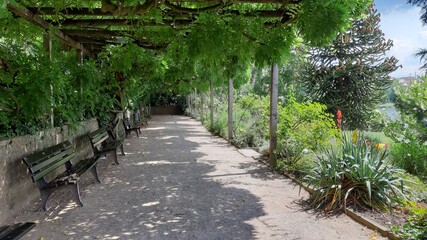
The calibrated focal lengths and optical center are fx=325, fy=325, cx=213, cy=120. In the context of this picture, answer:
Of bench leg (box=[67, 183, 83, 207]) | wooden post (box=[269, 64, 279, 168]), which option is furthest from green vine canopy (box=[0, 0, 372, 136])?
wooden post (box=[269, 64, 279, 168])

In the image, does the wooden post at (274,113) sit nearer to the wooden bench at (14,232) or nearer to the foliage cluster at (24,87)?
the foliage cluster at (24,87)

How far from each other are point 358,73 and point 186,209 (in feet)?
33.8

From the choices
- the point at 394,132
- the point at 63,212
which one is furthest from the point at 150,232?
the point at 394,132

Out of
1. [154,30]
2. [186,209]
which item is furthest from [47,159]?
[154,30]

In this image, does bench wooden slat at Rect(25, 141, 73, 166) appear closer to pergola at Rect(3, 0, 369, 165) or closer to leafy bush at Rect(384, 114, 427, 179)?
pergola at Rect(3, 0, 369, 165)

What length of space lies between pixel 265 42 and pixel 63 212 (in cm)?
404

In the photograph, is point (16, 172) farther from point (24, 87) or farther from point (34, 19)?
point (34, 19)

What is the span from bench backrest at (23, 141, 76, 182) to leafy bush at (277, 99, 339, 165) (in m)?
4.58

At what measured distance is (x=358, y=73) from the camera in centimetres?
1261

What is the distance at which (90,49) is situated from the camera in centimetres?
998

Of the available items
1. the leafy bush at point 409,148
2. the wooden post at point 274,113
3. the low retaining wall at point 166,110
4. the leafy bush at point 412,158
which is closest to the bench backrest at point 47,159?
the wooden post at point 274,113

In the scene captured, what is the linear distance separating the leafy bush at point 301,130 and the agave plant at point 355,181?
63.3 inches

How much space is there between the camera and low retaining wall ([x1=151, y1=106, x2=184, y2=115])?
37.2 metres

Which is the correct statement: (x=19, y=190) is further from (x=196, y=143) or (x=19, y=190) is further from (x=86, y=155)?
(x=196, y=143)
